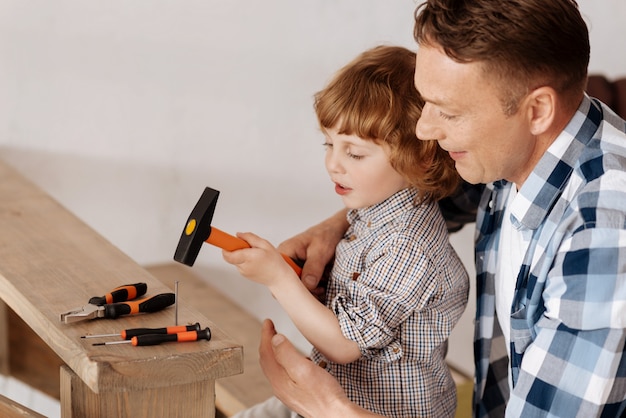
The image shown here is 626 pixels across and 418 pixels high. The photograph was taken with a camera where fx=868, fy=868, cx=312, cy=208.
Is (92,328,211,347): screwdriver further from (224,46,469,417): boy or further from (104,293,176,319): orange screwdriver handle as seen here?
(224,46,469,417): boy

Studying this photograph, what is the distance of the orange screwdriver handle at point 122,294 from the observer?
123 cm

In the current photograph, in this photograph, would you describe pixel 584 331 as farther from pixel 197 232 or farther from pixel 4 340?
pixel 4 340

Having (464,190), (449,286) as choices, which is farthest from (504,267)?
(464,190)

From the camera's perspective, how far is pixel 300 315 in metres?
1.44

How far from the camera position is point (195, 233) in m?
1.29

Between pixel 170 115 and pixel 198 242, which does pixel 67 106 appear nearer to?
pixel 170 115

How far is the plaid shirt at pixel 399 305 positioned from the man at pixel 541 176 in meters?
0.12

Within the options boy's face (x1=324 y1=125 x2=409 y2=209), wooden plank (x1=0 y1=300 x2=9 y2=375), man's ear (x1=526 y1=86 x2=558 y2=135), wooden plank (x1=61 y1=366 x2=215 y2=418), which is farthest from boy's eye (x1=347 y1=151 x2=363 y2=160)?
wooden plank (x1=0 y1=300 x2=9 y2=375)

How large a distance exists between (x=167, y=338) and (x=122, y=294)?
15 centimetres

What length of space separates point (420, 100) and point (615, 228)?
44 cm

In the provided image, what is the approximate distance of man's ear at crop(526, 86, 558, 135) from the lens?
1.31 metres

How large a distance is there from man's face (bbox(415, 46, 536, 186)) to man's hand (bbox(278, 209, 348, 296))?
0.37 meters

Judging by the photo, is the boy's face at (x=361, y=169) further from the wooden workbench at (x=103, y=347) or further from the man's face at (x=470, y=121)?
the wooden workbench at (x=103, y=347)

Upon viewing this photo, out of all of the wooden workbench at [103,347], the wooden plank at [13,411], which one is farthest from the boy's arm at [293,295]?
the wooden plank at [13,411]
